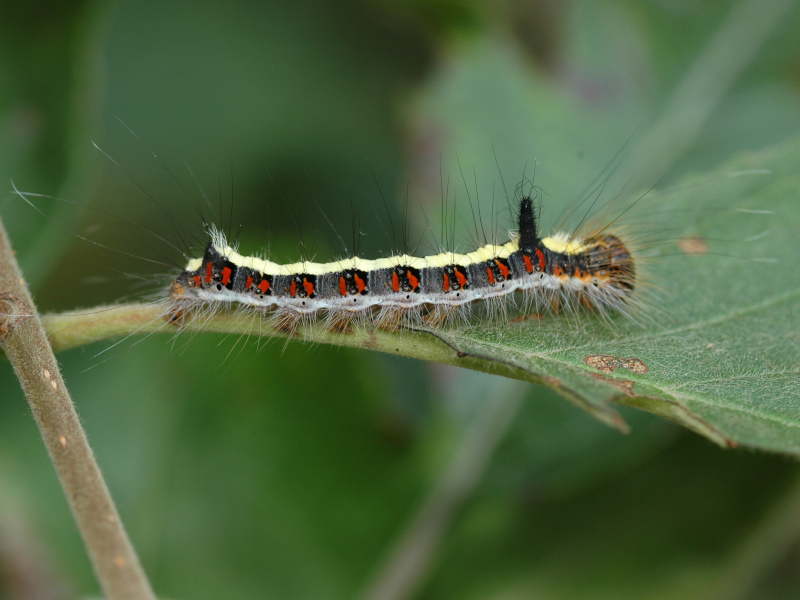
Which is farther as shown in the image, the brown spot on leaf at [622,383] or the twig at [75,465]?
the brown spot on leaf at [622,383]

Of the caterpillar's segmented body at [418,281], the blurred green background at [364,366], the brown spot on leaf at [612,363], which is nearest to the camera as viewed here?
the brown spot on leaf at [612,363]

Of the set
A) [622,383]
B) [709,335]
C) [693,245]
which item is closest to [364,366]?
[622,383]

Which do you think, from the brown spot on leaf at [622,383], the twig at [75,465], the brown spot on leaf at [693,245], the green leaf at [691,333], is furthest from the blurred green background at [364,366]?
the brown spot on leaf at [622,383]

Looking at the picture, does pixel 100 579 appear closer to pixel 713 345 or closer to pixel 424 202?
pixel 713 345

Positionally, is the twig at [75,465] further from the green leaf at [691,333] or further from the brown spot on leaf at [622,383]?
the brown spot on leaf at [622,383]

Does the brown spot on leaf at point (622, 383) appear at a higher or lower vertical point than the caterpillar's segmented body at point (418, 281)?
lower

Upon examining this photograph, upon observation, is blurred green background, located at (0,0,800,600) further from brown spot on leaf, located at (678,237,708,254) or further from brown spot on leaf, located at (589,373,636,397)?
brown spot on leaf, located at (589,373,636,397)
